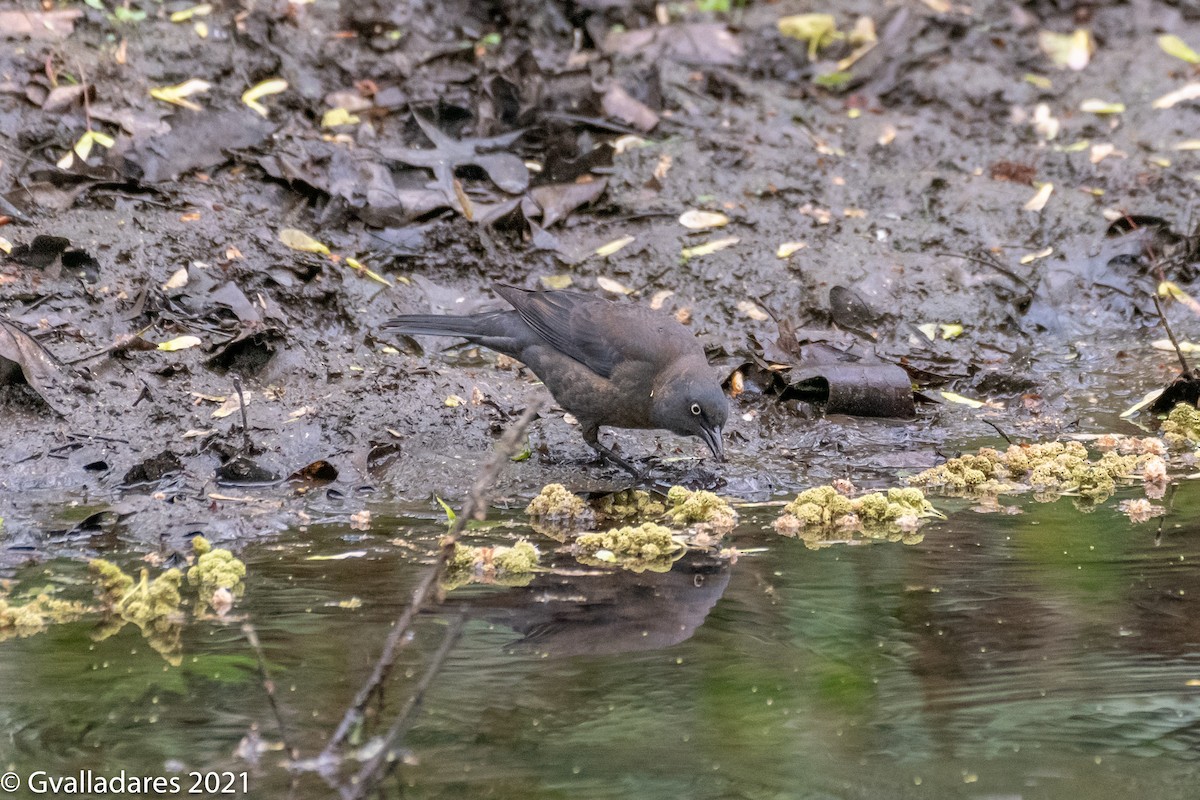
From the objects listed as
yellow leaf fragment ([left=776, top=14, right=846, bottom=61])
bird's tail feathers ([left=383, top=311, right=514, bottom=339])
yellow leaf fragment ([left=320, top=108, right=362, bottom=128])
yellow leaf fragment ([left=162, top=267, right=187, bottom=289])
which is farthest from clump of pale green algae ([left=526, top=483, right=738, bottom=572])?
yellow leaf fragment ([left=776, top=14, right=846, bottom=61])

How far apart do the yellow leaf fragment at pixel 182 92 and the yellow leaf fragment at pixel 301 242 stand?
119cm

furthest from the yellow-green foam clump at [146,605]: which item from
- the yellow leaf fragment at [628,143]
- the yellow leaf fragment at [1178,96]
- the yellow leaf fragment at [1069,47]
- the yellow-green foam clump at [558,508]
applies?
the yellow leaf fragment at [1069,47]

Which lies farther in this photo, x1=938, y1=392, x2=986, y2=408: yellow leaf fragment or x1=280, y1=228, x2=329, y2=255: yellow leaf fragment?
x1=280, y1=228, x2=329, y2=255: yellow leaf fragment

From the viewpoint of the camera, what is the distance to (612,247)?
308 inches

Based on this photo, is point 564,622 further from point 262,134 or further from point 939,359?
point 262,134

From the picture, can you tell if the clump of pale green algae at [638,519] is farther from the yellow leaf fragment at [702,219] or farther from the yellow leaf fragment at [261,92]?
the yellow leaf fragment at [261,92]

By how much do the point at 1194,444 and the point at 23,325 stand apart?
18.2ft

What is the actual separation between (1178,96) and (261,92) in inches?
249

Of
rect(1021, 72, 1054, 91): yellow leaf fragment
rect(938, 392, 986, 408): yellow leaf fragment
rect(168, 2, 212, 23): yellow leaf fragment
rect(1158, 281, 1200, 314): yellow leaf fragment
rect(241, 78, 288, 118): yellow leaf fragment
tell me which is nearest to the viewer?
rect(938, 392, 986, 408): yellow leaf fragment

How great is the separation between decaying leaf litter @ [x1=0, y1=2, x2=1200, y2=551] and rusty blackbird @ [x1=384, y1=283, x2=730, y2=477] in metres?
0.27

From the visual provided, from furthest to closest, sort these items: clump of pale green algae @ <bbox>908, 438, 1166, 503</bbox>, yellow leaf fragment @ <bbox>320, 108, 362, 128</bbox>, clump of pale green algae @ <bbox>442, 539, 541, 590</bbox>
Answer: yellow leaf fragment @ <bbox>320, 108, 362, 128</bbox>, clump of pale green algae @ <bbox>908, 438, 1166, 503</bbox>, clump of pale green algae @ <bbox>442, 539, 541, 590</bbox>

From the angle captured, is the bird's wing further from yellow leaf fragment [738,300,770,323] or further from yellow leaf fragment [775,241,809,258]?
yellow leaf fragment [775,241,809,258]

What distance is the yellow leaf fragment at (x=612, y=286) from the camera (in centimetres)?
764

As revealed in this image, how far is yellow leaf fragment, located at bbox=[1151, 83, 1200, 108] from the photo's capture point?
31.1 feet
